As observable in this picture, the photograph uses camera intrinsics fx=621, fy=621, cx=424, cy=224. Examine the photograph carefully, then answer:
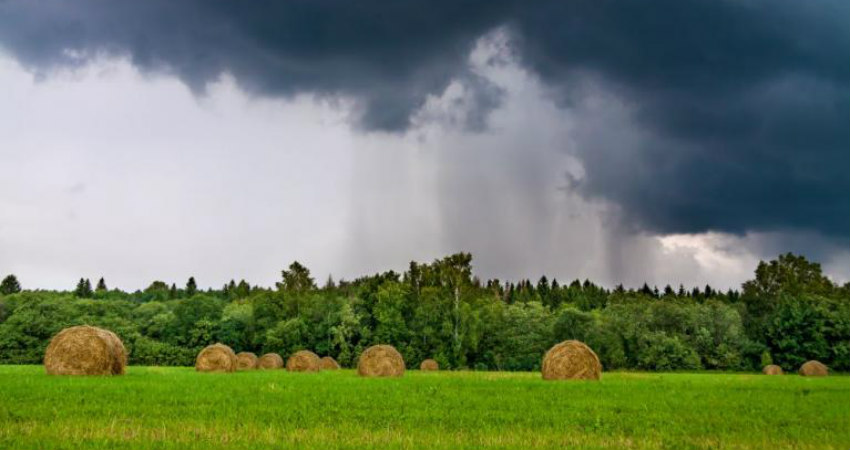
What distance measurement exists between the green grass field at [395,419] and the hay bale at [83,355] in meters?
11.3

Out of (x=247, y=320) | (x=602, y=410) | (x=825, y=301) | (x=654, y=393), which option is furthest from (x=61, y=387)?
(x=825, y=301)

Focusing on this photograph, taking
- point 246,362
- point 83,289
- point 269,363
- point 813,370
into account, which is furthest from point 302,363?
point 83,289

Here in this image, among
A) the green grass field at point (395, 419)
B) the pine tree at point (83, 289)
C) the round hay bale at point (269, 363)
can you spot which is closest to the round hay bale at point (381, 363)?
the green grass field at point (395, 419)

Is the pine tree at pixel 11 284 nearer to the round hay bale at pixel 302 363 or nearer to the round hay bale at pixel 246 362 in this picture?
the round hay bale at pixel 246 362

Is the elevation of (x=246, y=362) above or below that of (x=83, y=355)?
below

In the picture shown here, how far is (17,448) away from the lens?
983 centimetres

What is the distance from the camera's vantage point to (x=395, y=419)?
14.2m

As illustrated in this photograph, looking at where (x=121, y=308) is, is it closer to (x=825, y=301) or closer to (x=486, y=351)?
(x=486, y=351)

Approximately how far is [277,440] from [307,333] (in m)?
75.7

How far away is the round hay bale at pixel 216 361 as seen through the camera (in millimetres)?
43656

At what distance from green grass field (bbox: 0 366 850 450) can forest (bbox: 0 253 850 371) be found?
62.5 meters

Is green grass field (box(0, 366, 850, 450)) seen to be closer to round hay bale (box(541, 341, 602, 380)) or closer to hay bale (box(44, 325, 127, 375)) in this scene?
hay bale (box(44, 325, 127, 375))

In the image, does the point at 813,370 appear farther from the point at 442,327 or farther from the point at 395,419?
the point at 395,419

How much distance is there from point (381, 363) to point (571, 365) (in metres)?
12.1
